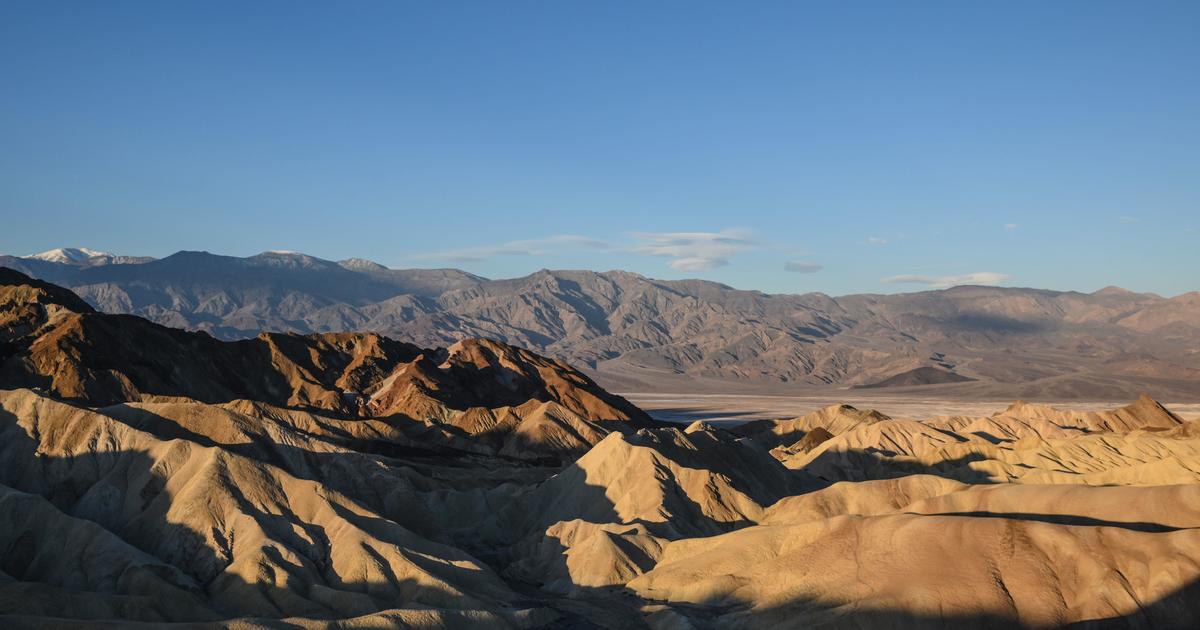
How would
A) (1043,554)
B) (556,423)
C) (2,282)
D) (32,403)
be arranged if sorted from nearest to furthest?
(1043,554)
(32,403)
(556,423)
(2,282)

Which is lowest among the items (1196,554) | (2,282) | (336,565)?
(336,565)

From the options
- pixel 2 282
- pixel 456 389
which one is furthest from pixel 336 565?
pixel 2 282

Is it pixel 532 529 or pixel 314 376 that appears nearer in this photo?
pixel 532 529

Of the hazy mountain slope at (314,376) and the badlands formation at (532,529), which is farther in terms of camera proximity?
the hazy mountain slope at (314,376)

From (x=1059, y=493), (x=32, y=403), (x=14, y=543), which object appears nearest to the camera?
(x=14, y=543)

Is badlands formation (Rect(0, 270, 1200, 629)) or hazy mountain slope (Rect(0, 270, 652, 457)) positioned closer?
badlands formation (Rect(0, 270, 1200, 629))

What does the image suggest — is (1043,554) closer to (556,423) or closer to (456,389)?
(556,423)

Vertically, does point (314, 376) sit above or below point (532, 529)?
above

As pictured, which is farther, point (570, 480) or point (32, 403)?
point (570, 480)
